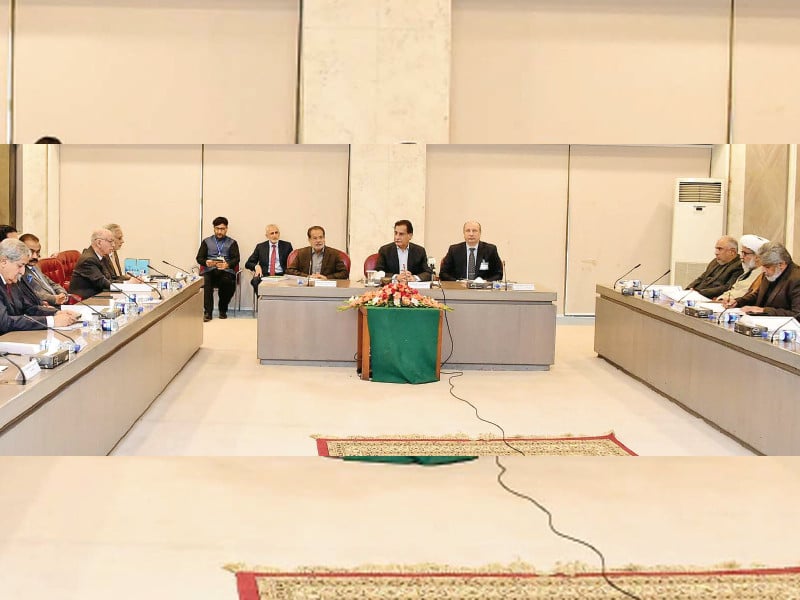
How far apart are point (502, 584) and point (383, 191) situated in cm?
977

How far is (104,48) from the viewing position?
37.7 ft

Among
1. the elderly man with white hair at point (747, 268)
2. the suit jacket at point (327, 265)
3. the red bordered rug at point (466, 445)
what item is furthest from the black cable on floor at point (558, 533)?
the suit jacket at point (327, 265)

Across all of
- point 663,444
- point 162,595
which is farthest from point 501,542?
point 663,444

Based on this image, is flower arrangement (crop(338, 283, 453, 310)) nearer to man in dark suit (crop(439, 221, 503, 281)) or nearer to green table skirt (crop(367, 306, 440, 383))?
green table skirt (crop(367, 306, 440, 383))

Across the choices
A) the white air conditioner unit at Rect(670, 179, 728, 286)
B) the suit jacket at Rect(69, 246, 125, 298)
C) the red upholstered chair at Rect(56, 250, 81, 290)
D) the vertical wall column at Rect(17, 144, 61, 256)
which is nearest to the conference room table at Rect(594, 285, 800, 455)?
the white air conditioner unit at Rect(670, 179, 728, 286)

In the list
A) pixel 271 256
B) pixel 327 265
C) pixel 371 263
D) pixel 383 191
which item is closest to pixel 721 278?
pixel 371 263

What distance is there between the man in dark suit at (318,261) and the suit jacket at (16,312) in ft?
13.1

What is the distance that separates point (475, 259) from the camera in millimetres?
9578

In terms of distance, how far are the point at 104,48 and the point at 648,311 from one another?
7.20 m

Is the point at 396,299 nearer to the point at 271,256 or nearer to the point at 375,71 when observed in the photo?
the point at 271,256

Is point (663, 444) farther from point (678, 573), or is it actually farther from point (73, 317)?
point (678, 573)

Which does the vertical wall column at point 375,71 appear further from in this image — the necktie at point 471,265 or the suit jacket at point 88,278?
the suit jacket at point 88,278

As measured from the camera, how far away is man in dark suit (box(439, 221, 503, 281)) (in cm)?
950

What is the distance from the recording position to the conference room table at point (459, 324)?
8461mm
